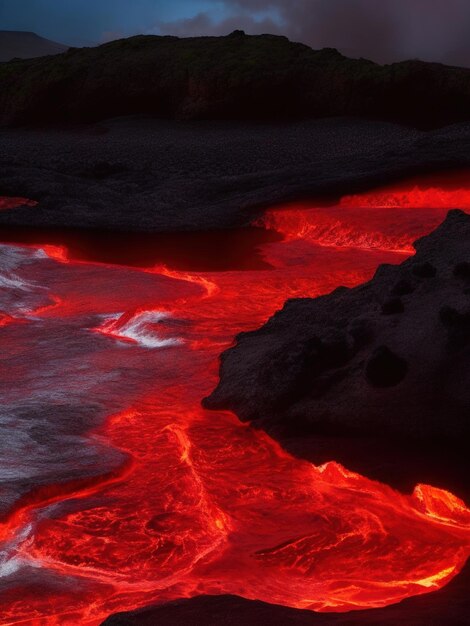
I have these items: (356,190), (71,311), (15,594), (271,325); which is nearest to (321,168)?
(356,190)

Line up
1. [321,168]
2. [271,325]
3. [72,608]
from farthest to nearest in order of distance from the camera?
[321,168], [271,325], [72,608]

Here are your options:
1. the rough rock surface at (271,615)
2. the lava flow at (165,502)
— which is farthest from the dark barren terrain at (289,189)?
the lava flow at (165,502)

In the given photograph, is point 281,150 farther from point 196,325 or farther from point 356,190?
point 196,325

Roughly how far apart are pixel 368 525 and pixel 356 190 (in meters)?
4.02

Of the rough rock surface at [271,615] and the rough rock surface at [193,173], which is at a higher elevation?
the rough rock surface at [193,173]

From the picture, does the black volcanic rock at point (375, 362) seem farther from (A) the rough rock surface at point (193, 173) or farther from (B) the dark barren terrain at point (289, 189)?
(A) the rough rock surface at point (193, 173)

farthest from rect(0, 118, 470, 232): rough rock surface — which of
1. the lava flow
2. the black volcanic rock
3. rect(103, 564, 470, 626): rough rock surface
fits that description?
rect(103, 564, 470, 626): rough rock surface

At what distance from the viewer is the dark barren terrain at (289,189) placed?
2260 mm

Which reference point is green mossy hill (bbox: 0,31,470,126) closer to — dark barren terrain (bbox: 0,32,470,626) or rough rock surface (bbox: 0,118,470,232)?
dark barren terrain (bbox: 0,32,470,626)

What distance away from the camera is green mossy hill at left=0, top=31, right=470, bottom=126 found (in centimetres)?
1150

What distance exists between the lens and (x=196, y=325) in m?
3.87

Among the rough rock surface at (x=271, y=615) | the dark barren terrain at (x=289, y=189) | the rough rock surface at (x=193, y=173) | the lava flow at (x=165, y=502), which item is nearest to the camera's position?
the rough rock surface at (x=271, y=615)

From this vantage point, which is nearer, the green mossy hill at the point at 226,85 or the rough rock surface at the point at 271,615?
the rough rock surface at the point at 271,615

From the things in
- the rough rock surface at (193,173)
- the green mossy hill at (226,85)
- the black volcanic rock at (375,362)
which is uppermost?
the green mossy hill at (226,85)
